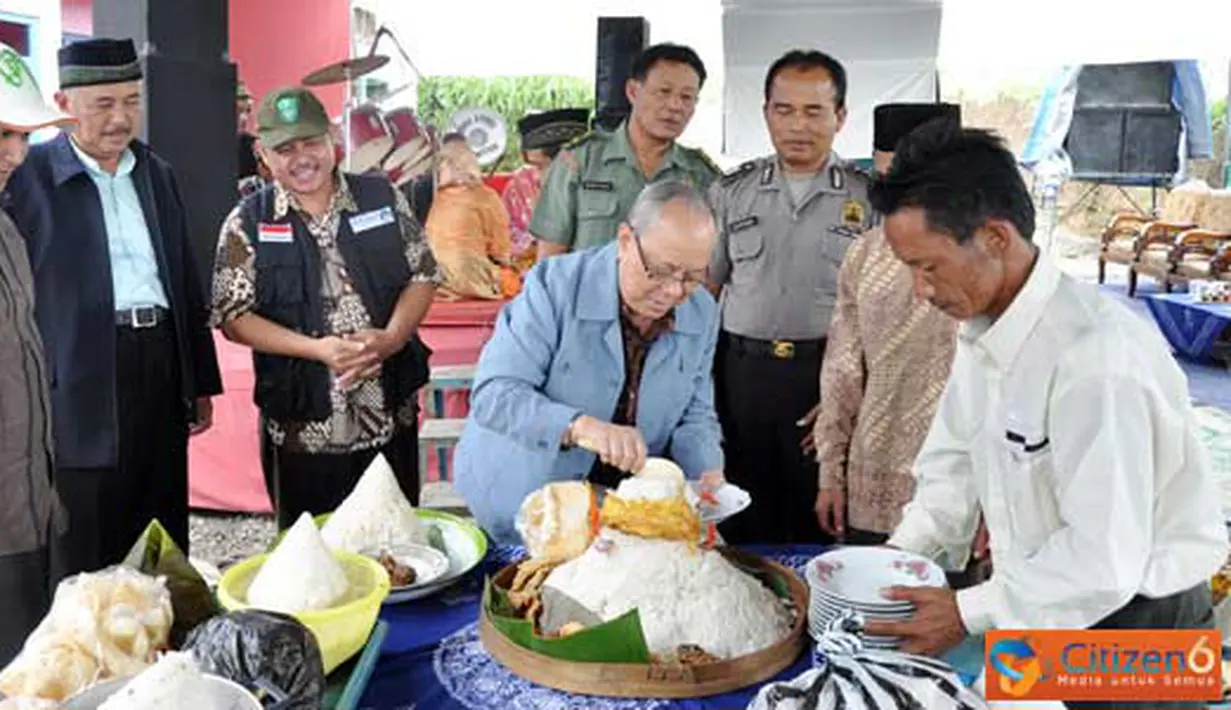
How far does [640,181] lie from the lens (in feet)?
10.7

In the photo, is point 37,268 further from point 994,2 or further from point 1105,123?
point 1105,123

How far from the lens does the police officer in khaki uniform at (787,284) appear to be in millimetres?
2887

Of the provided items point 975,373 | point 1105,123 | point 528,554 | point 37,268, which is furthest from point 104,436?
point 1105,123

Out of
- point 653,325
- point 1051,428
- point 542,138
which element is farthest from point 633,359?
point 542,138

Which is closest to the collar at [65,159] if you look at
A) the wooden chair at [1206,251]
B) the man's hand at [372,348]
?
the man's hand at [372,348]

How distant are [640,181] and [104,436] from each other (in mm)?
1660

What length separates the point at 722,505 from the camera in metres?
1.92

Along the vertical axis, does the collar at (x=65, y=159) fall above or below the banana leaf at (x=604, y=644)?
above

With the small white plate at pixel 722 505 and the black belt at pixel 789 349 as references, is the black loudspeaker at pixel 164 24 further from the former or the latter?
the small white plate at pixel 722 505

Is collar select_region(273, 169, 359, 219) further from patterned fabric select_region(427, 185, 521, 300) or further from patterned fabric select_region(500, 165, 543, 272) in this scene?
patterned fabric select_region(500, 165, 543, 272)

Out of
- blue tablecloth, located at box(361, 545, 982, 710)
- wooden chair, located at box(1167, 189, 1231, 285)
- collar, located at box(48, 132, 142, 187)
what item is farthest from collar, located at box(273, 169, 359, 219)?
wooden chair, located at box(1167, 189, 1231, 285)

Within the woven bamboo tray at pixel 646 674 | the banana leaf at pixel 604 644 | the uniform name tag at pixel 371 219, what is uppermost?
the uniform name tag at pixel 371 219

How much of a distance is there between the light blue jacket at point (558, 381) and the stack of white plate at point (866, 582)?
55 cm

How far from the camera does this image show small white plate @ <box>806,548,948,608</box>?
1.57 m
